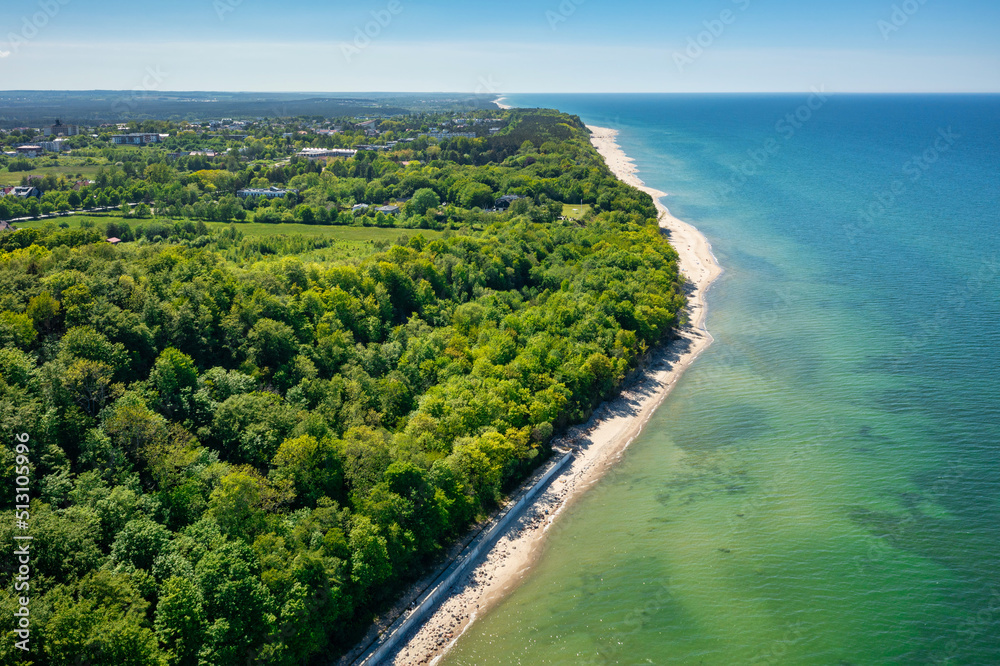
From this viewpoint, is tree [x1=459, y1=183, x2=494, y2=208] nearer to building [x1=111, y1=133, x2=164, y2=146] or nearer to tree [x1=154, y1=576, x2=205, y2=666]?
tree [x1=154, y1=576, x2=205, y2=666]

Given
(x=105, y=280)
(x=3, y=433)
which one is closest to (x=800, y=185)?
(x=105, y=280)

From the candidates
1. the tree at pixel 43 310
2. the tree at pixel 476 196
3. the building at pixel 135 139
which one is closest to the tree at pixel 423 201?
the tree at pixel 476 196

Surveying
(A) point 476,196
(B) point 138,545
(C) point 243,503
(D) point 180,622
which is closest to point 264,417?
(C) point 243,503

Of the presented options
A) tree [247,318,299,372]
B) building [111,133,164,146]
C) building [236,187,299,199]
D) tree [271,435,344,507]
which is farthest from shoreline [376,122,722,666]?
building [111,133,164,146]

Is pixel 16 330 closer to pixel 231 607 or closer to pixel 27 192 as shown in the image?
pixel 231 607

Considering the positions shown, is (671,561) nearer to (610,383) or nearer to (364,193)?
(610,383)

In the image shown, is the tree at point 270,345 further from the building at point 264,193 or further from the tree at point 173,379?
the building at point 264,193
